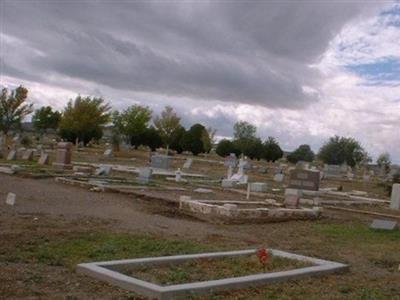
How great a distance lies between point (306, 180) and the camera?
77.5 feet

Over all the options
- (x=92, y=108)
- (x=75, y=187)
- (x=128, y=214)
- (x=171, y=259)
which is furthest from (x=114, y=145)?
Answer: (x=171, y=259)

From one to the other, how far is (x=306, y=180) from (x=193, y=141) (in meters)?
55.4

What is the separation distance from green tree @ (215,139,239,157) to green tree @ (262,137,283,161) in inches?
157

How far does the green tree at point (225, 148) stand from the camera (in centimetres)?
8125

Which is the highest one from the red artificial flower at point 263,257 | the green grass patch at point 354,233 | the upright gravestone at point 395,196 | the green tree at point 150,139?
the green tree at point 150,139

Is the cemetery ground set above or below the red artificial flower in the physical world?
below

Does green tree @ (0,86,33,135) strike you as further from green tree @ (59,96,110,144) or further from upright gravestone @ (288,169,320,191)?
upright gravestone @ (288,169,320,191)

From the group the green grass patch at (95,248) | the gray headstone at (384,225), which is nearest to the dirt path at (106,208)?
the green grass patch at (95,248)

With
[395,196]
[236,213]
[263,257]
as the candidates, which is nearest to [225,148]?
[395,196]

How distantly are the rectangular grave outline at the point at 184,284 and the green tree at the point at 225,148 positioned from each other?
72.5 metres

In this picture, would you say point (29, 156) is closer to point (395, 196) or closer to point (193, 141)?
point (395, 196)

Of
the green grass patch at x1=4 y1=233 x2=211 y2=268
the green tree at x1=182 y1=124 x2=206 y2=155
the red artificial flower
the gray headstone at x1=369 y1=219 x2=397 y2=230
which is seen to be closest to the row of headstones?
the gray headstone at x1=369 y1=219 x2=397 y2=230

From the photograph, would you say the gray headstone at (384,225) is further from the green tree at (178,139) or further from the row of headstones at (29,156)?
the green tree at (178,139)

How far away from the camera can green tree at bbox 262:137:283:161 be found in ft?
268
